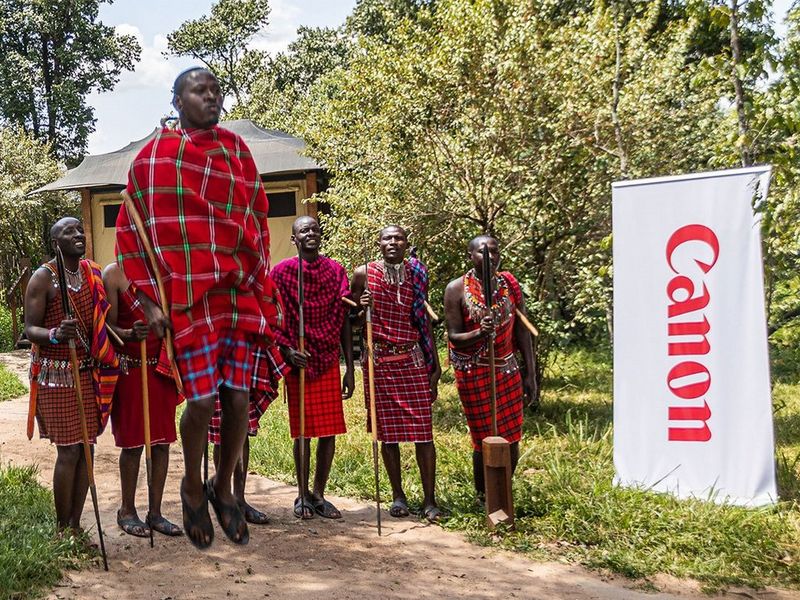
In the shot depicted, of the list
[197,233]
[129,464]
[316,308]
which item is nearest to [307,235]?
[316,308]

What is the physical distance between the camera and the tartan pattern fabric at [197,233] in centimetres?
350

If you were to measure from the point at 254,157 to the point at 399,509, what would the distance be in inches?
435

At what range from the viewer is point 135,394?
5.34 m

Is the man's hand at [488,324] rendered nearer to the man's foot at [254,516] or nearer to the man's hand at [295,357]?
the man's hand at [295,357]

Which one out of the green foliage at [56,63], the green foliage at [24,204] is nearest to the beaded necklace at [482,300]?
the green foliage at [24,204]

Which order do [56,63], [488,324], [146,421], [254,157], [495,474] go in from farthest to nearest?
[56,63] < [254,157] < [488,324] < [495,474] < [146,421]

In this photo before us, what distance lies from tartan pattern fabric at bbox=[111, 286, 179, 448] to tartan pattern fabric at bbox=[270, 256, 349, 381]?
0.88 meters

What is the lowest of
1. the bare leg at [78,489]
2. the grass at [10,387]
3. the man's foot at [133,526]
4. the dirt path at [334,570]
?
the dirt path at [334,570]

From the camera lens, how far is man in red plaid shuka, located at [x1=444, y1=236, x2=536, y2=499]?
19.6 ft

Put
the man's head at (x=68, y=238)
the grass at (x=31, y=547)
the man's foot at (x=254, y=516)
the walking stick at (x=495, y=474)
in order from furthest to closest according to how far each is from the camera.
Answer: the man's foot at (x=254, y=516), the walking stick at (x=495, y=474), the man's head at (x=68, y=238), the grass at (x=31, y=547)

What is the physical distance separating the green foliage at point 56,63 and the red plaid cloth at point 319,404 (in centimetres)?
2602

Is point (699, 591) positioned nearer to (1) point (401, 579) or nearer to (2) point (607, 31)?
(1) point (401, 579)

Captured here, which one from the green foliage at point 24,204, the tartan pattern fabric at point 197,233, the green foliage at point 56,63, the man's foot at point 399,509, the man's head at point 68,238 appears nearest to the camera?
the tartan pattern fabric at point 197,233

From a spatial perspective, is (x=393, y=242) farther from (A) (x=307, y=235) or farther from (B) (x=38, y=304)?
(B) (x=38, y=304)
